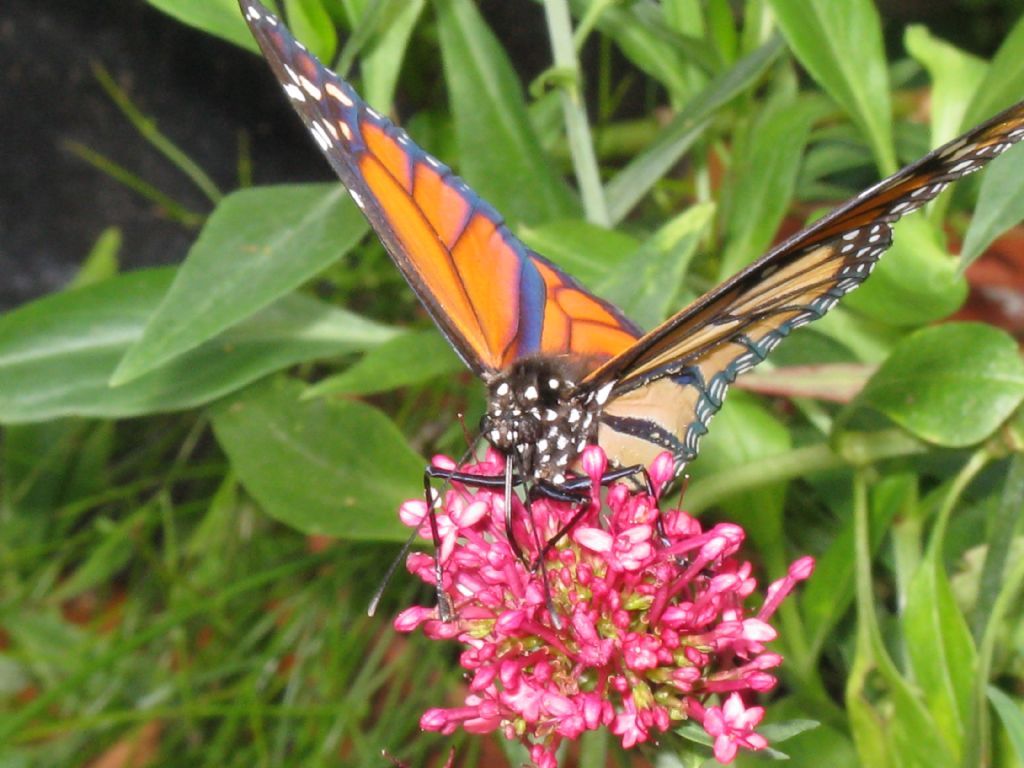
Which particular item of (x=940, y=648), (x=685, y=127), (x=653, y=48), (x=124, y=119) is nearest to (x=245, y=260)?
(x=685, y=127)

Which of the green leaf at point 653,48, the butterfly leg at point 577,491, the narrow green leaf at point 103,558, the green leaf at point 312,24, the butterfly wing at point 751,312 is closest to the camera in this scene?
the butterfly wing at point 751,312

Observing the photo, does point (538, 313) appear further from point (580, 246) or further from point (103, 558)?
point (103, 558)

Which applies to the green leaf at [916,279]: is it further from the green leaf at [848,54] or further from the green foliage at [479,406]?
the green leaf at [848,54]

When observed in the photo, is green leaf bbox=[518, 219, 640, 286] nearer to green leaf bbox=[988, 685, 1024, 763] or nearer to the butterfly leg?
the butterfly leg

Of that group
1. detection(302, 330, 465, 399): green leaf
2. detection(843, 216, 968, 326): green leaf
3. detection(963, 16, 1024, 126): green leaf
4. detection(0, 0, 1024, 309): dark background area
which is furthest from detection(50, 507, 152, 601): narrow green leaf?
detection(963, 16, 1024, 126): green leaf

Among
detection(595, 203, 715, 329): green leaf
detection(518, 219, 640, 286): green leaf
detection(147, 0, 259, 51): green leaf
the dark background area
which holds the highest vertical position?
the dark background area

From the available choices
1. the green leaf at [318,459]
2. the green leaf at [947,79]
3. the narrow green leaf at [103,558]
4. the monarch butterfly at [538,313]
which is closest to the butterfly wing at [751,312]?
the monarch butterfly at [538,313]

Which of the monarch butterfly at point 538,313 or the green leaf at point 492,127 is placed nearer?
the monarch butterfly at point 538,313
